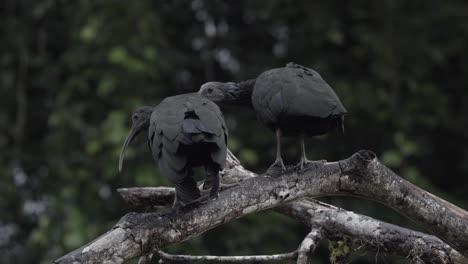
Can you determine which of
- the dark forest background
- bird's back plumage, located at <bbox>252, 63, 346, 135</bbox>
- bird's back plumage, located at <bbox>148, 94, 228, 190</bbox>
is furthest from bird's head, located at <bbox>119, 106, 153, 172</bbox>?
the dark forest background

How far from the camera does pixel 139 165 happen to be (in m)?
9.36

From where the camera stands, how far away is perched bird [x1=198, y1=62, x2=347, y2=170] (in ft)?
17.0

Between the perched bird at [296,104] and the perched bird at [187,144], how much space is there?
0.41m

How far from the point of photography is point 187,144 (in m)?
4.81

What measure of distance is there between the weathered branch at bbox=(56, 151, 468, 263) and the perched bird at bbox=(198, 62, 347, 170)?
0.18 meters

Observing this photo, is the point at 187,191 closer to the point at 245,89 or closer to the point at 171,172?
the point at 171,172

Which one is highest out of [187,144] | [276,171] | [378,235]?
[187,144]

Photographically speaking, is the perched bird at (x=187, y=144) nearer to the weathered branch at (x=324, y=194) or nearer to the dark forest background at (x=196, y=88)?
the weathered branch at (x=324, y=194)

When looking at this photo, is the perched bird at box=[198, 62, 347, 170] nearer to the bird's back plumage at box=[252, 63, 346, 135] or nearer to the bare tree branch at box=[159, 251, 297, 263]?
the bird's back plumage at box=[252, 63, 346, 135]

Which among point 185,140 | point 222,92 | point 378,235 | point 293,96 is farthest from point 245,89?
point 185,140

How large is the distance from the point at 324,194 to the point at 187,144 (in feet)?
2.51

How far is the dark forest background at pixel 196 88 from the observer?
31.4 ft

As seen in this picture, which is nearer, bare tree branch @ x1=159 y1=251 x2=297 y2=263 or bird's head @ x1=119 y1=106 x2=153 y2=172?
bare tree branch @ x1=159 y1=251 x2=297 y2=263

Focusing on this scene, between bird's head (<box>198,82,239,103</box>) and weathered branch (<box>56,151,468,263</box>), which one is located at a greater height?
bird's head (<box>198,82,239,103</box>)
